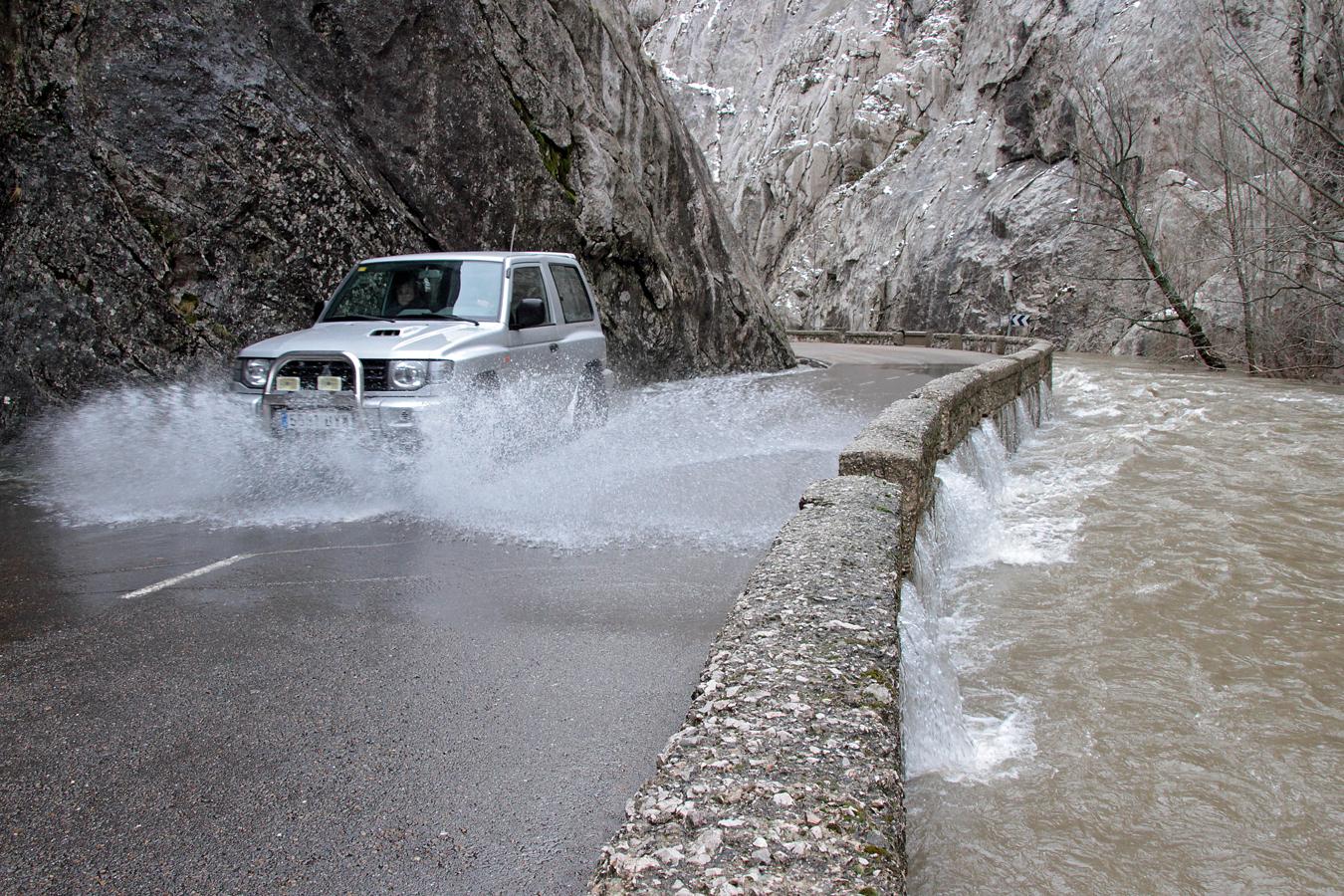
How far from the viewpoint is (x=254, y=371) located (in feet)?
25.0

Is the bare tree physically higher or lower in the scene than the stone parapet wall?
higher

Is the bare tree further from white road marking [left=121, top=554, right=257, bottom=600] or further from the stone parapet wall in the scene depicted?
white road marking [left=121, top=554, right=257, bottom=600]

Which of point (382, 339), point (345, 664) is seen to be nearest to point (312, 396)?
point (382, 339)

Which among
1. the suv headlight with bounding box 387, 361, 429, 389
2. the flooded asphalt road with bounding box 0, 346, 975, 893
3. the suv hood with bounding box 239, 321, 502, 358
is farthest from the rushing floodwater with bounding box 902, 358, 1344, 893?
the suv hood with bounding box 239, 321, 502, 358

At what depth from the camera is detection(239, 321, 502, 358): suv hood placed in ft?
24.0

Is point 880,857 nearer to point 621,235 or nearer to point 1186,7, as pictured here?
point 621,235

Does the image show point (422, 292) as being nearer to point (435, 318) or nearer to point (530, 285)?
point (435, 318)

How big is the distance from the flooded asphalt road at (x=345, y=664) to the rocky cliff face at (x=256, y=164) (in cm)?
263

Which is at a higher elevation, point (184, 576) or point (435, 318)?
point (435, 318)

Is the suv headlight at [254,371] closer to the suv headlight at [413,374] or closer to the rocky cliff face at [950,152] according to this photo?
the suv headlight at [413,374]

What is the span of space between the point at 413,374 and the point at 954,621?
13.6 ft

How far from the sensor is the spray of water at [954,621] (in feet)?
13.4

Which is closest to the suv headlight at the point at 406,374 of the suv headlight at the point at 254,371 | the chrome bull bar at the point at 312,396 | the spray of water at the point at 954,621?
the chrome bull bar at the point at 312,396

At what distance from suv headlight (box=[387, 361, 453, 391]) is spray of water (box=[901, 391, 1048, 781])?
11.8 feet
